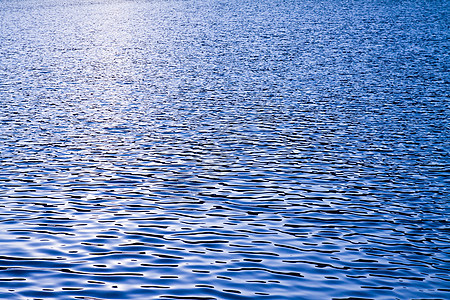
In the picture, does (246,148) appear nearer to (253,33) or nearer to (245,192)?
(245,192)

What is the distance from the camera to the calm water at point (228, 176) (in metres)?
20.4

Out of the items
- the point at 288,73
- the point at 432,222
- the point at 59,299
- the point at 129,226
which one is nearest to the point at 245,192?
the point at 129,226

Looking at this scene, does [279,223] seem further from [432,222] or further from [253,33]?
[253,33]

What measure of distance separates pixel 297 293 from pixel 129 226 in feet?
27.1

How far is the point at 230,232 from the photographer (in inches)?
947

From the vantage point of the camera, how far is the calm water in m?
20.4

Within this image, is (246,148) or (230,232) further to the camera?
(246,148)

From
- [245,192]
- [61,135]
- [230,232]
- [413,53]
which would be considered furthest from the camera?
[413,53]

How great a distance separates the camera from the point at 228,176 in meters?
31.5

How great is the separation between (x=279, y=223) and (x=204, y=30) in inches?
3549

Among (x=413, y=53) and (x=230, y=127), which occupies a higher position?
(x=413, y=53)

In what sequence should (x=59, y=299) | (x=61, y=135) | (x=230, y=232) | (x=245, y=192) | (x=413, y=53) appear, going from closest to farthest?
(x=59, y=299) < (x=230, y=232) < (x=245, y=192) < (x=61, y=135) < (x=413, y=53)

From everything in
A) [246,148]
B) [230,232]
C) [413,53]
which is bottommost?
[230,232]

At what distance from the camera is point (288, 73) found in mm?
64312
